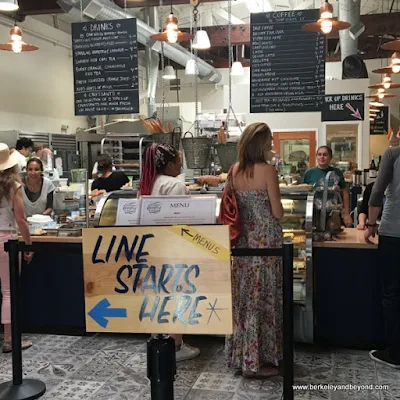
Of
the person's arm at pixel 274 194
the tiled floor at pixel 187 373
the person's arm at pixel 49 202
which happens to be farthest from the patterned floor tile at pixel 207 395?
the person's arm at pixel 49 202

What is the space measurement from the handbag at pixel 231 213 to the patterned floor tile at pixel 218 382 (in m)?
0.92

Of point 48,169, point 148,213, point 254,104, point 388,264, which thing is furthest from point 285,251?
point 48,169

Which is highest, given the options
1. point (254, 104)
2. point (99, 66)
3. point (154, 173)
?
point (99, 66)

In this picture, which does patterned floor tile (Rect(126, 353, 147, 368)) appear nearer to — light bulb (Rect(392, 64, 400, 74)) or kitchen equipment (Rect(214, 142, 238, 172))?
kitchen equipment (Rect(214, 142, 238, 172))

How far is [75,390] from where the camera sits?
3605 mm

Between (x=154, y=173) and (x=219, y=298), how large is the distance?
177 cm

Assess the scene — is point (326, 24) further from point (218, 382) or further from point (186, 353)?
point (218, 382)

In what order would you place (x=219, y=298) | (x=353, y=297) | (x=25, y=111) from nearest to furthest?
(x=219, y=298), (x=353, y=297), (x=25, y=111)

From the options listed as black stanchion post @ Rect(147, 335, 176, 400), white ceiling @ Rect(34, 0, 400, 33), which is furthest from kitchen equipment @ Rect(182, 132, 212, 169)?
white ceiling @ Rect(34, 0, 400, 33)

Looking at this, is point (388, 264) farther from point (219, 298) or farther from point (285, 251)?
point (219, 298)

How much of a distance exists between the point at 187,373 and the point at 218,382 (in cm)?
26

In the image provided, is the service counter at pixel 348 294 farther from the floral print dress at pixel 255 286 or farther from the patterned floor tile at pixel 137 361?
the patterned floor tile at pixel 137 361

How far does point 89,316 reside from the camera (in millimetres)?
2469

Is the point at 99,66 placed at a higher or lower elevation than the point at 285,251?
higher
